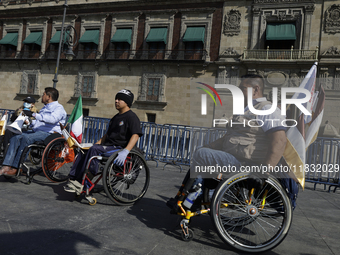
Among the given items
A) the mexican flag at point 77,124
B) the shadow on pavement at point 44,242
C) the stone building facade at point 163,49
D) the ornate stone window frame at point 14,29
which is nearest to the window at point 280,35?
the stone building facade at point 163,49

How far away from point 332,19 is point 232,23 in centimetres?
621

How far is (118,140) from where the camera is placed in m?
3.68

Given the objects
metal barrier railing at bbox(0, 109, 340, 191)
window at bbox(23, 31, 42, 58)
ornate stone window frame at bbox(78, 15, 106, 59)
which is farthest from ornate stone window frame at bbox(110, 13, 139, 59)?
metal barrier railing at bbox(0, 109, 340, 191)

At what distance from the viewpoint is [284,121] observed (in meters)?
2.45

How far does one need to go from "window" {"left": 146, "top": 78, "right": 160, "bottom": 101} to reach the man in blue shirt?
15.9 metres

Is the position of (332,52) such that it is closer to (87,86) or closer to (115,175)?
(115,175)

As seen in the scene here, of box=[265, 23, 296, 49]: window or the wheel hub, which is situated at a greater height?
box=[265, 23, 296, 49]: window

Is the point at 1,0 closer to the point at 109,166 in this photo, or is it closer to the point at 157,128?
the point at 157,128

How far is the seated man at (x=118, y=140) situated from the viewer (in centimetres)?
337

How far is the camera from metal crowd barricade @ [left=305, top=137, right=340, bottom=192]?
21.9 ft

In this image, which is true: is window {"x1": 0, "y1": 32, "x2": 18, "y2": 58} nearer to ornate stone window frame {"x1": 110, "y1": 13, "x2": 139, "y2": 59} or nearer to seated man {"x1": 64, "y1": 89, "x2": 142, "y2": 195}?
ornate stone window frame {"x1": 110, "y1": 13, "x2": 139, "y2": 59}

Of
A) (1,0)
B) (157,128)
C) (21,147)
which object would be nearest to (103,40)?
(1,0)

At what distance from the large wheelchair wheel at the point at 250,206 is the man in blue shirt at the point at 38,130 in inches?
126

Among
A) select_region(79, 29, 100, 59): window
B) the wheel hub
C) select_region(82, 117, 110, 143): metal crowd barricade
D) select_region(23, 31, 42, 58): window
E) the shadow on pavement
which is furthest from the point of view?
select_region(23, 31, 42, 58): window
